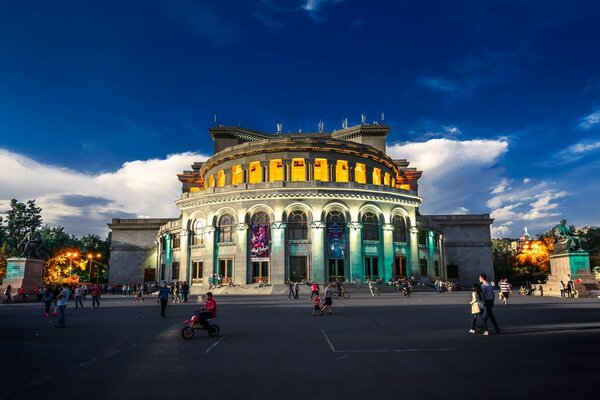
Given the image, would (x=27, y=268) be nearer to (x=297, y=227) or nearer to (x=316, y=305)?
A: (x=297, y=227)

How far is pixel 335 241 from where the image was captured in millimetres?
44438

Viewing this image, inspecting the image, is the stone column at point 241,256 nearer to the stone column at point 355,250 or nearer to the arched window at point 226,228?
the arched window at point 226,228

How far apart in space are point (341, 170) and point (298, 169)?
17.8ft

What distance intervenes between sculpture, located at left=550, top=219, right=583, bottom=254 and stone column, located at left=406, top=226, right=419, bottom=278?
600 inches

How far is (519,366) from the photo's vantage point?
855 centimetres

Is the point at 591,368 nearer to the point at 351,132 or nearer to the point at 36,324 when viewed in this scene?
the point at 36,324

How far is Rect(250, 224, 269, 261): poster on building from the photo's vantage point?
145 ft

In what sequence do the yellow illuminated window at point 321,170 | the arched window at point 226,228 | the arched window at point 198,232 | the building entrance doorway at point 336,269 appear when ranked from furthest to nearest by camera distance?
the yellow illuminated window at point 321,170 → the arched window at point 198,232 → the arched window at point 226,228 → the building entrance doorway at point 336,269

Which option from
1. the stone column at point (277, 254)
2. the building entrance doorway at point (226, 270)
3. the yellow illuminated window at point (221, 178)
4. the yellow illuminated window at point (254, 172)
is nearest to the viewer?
the stone column at point (277, 254)

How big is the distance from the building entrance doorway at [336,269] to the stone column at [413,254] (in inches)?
310

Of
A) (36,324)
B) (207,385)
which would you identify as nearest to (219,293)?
(36,324)

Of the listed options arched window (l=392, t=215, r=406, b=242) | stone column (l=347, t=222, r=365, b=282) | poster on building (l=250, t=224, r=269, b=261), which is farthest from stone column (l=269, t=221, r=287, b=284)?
arched window (l=392, t=215, r=406, b=242)

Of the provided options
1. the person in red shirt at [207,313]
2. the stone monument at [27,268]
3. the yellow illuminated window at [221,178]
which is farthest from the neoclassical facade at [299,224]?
the person in red shirt at [207,313]

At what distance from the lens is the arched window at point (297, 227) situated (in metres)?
44.8
